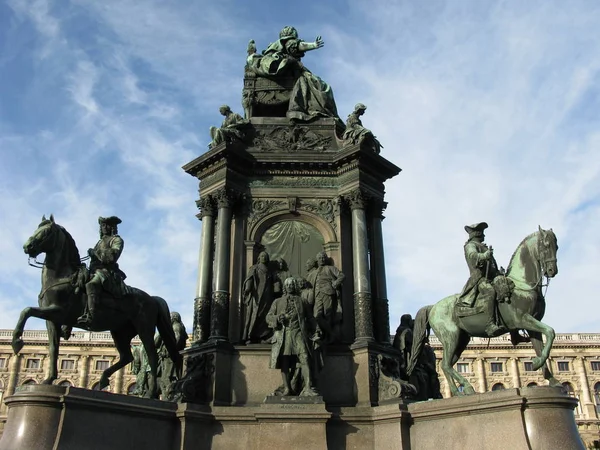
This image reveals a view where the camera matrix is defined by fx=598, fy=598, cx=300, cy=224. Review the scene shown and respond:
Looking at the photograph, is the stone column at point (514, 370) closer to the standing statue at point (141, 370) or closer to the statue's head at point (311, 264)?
the standing statue at point (141, 370)

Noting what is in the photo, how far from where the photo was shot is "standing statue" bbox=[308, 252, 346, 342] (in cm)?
1266

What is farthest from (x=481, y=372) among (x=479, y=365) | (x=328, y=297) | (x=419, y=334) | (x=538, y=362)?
(x=538, y=362)

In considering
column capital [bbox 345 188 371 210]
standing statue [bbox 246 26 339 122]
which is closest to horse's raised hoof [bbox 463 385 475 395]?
column capital [bbox 345 188 371 210]

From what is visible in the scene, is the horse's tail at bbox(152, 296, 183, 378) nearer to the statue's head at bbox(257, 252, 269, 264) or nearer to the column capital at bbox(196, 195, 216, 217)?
the statue's head at bbox(257, 252, 269, 264)

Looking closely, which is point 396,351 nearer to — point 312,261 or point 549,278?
point 312,261

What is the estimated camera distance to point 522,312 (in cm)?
1096

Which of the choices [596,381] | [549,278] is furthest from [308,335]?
[596,381]

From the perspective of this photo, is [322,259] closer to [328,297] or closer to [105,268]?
[328,297]

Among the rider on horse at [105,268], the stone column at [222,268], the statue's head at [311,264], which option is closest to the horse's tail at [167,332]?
the stone column at [222,268]

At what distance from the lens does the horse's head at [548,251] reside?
10.9m

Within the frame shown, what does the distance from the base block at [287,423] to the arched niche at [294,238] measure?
3660mm

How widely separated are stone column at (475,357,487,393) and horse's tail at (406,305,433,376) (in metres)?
58.9

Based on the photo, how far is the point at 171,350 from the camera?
1364 centimetres

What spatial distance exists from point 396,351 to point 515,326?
2.96m
